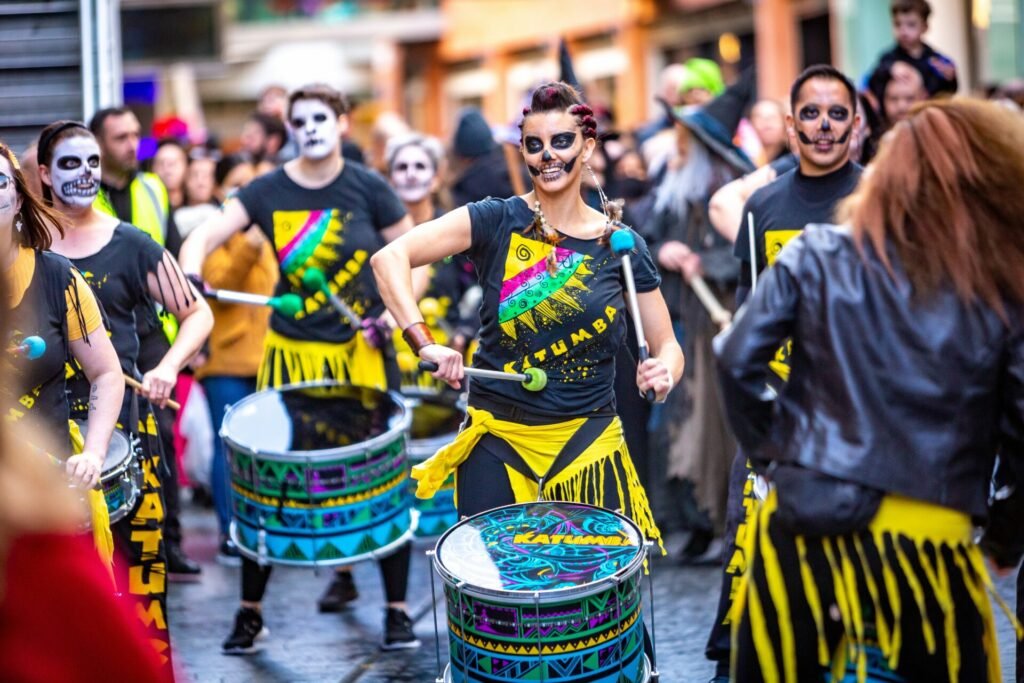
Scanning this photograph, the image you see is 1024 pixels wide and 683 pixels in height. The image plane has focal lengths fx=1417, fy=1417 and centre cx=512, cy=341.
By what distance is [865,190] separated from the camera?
311 centimetres

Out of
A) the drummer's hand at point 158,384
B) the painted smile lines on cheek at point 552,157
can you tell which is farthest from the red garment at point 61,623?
the drummer's hand at point 158,384

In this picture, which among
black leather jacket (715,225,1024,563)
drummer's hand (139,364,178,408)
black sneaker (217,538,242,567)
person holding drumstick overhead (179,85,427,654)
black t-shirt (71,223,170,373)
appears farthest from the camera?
black sneaker (217,538,242,567)

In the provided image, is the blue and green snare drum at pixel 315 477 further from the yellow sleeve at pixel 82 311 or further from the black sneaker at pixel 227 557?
the black sneaker at pixel 227 557

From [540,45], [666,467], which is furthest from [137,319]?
[540,45]

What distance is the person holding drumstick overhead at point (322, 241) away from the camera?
6.07m

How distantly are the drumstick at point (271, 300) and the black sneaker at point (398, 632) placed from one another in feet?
4.35

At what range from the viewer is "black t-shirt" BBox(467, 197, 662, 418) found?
4.20 m

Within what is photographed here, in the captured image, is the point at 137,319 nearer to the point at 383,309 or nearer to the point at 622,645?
the point at 383,309

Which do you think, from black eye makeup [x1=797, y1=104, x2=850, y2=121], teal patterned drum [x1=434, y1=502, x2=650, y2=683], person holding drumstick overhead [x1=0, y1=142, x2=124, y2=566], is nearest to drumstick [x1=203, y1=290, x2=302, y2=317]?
person holding drumstick overhead [x1=0, y1=142, x2=124, y2=566]

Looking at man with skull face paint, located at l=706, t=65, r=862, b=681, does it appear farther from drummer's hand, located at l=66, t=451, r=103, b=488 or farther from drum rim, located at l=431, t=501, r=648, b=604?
drummer's hand, located at l=66, t=451, r=103, b=488

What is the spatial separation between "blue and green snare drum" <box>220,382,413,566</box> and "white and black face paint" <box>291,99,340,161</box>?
1.19m

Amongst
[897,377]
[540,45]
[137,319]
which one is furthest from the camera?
[540,45]

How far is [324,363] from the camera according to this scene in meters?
6.14

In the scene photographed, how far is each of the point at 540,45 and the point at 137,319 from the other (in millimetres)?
23512
